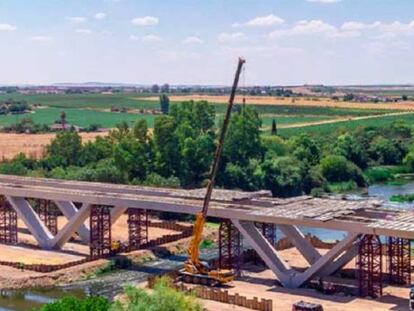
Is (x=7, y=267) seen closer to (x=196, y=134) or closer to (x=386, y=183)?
(x=196, y=134)

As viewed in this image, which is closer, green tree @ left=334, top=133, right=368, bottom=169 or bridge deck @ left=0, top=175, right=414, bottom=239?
bridge deck @ left=0, top=175, right=414, bottom=239

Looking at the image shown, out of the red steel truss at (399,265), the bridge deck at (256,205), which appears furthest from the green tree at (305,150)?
the red steel truss at (399,265)

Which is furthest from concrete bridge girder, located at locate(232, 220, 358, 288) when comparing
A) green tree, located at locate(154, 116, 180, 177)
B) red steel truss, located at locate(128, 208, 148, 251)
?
green tree, located at locate(154, 116, 180, 177)

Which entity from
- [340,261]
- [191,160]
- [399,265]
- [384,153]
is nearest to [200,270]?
[340,261]

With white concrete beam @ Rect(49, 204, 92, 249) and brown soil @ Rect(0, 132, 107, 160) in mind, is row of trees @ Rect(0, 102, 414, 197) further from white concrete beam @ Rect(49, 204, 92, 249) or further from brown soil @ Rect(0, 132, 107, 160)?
brown soil @ Rect(0, 132, 107, 160)

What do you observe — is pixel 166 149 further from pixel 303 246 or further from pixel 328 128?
pixel 328 128

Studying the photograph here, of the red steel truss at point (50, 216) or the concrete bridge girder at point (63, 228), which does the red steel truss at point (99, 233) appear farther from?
the red steel truss at point (50, 216)

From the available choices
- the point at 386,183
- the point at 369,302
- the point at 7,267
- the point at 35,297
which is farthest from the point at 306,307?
the point at 386,183
